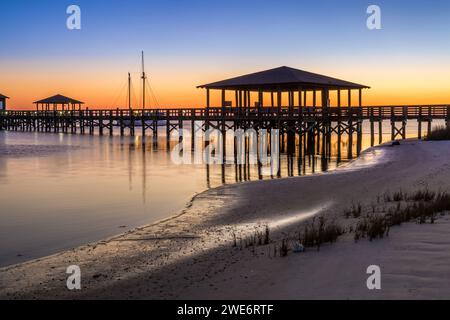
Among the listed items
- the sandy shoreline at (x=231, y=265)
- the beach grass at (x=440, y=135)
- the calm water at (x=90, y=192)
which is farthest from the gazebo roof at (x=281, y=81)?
the sandy shoreline at (x=231, y=265)

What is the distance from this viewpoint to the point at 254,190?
16.8 meters

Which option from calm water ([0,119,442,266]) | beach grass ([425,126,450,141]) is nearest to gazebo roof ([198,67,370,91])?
calm water ([0,119,442,266])

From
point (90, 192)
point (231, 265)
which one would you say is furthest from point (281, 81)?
point (231, 265)

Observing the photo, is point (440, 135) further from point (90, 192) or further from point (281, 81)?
point (90, 192)

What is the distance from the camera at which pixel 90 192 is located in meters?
18.1

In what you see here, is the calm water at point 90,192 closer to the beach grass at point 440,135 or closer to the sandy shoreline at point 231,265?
the sandy shoreline at point 231,265

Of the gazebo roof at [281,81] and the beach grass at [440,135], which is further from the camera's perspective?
the gazebo roof at [281,81]

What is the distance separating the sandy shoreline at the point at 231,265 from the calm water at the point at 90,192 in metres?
1.30

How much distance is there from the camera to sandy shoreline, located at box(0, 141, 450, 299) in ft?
19.0

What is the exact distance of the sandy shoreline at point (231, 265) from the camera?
580 cm

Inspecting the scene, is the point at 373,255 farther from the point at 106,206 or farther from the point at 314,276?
the point at 106,206

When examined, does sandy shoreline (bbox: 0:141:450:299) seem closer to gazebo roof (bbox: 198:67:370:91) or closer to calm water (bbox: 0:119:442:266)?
calm water (bbox: 0:119:442:266)

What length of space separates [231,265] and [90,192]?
1190cm
